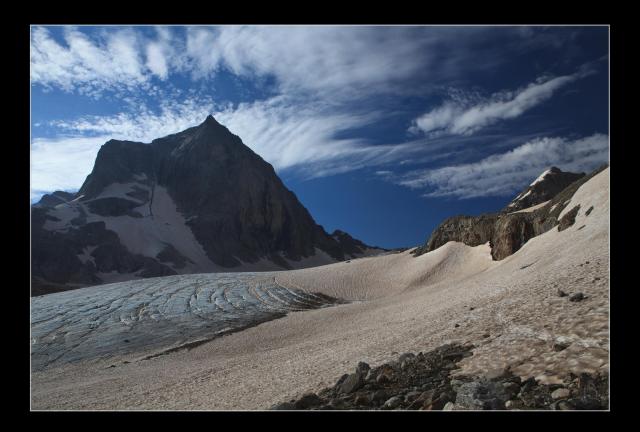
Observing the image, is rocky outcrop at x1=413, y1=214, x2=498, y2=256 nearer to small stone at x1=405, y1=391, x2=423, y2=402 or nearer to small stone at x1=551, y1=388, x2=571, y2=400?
small stone at x1=405, y1=391, x2=423, y2=402

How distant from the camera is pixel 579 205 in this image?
28.4 meters

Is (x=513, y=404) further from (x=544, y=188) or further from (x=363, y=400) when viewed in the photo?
(x=544, y=188)

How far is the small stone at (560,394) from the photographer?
248 inches

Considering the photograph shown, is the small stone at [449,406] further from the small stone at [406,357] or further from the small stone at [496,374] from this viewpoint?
the small stone at [406,357]

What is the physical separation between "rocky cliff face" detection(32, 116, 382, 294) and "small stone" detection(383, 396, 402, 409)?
12205cm

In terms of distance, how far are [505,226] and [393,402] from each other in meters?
32.2

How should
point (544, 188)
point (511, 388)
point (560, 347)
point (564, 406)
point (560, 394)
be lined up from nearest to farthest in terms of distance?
point (564, 406) < point (560, 394) < point (511, 388) < point (560, 347) < point (544, 188)

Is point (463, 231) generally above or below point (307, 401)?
above

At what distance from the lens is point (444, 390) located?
745cm

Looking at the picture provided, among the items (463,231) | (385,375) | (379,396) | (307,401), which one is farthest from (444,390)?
(463,231)

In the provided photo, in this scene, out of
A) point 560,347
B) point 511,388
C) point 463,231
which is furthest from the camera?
point 463,231

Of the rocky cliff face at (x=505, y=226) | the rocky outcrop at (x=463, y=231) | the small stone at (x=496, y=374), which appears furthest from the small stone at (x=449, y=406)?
the rocky outcrop at (x=463, y=231)

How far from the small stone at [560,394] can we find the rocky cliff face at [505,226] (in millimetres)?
24409
